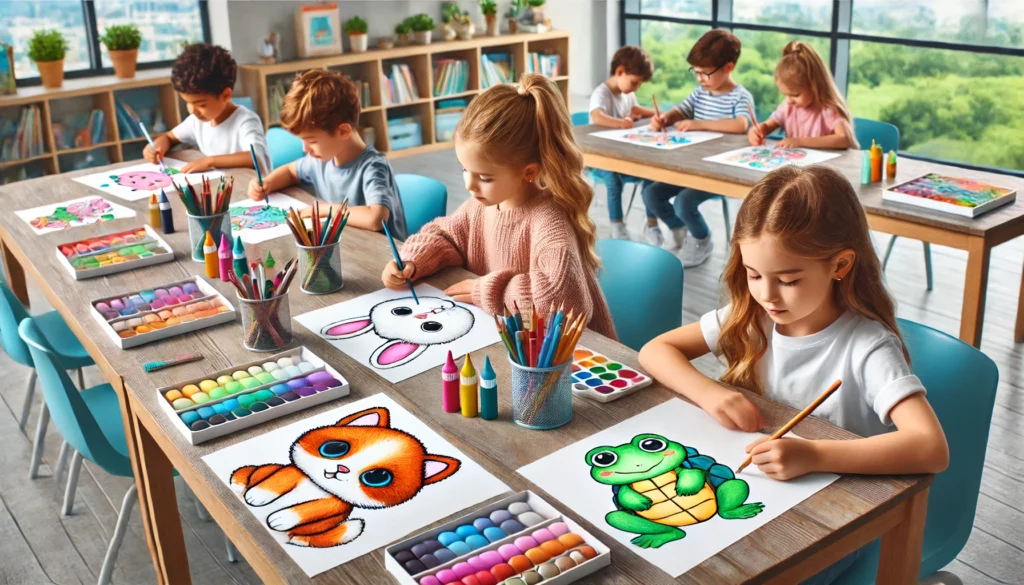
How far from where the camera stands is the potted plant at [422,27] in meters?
6.62

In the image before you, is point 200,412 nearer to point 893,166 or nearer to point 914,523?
point 914,523

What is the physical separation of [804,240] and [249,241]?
152 cm

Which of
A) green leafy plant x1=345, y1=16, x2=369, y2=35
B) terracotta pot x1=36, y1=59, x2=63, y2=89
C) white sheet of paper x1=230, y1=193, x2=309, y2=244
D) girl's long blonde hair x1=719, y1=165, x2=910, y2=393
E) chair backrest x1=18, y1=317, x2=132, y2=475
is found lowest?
chair backrest x1=18, y1=317, x2=132, y2=475

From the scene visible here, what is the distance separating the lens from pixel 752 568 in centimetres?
116

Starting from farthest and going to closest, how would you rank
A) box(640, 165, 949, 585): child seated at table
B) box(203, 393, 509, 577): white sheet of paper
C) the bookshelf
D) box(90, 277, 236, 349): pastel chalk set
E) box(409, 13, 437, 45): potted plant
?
box(409, 13, 437, 45): potted plant < the bookshelf < box(90, 277, 236, 349): pastel chalk set < box(640, 165, 949, 585): child seated at table < box(203, 393, 509, 577): white sheet of paper

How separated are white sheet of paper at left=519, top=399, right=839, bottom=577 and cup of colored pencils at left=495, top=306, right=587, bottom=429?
78 mm

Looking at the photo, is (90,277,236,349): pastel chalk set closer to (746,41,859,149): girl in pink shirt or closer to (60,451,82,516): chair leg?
(60,451,82,516): chair leg

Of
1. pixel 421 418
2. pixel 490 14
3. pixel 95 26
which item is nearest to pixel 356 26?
pixel 490 14

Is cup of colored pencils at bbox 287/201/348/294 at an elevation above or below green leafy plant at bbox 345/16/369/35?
below

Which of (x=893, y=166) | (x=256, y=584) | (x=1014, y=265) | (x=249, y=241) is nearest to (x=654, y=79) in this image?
(x=1014, y=265)

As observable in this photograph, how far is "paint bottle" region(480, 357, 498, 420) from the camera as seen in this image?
150 centimetres

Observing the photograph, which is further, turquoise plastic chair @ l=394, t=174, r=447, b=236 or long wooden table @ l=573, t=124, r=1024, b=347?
turquoise plastic chair @ l=394, t=174, r=447, b=236

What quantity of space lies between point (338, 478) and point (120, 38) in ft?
16.4

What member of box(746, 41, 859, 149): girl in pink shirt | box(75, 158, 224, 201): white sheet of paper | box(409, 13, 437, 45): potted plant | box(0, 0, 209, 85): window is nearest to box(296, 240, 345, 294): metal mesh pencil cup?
box(75, 158, 224, 201): white sheet of paper
